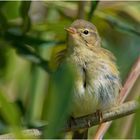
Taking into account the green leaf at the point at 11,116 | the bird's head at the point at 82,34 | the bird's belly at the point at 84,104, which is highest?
the green leaf at the point at 11,116

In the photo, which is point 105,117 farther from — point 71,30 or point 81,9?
point 81,9

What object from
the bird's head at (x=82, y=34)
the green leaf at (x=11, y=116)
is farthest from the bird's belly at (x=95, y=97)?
the green leaf at (x=11, y=116)

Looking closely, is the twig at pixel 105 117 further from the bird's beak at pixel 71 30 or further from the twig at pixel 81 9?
the twig at pixel 81 9

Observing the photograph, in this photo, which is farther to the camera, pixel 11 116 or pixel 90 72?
pixel 90 72

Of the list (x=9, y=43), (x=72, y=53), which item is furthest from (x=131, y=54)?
(x=9, y=43)

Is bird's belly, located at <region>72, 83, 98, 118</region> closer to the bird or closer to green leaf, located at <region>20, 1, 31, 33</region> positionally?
the bird

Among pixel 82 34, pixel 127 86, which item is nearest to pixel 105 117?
pixel 127 86
